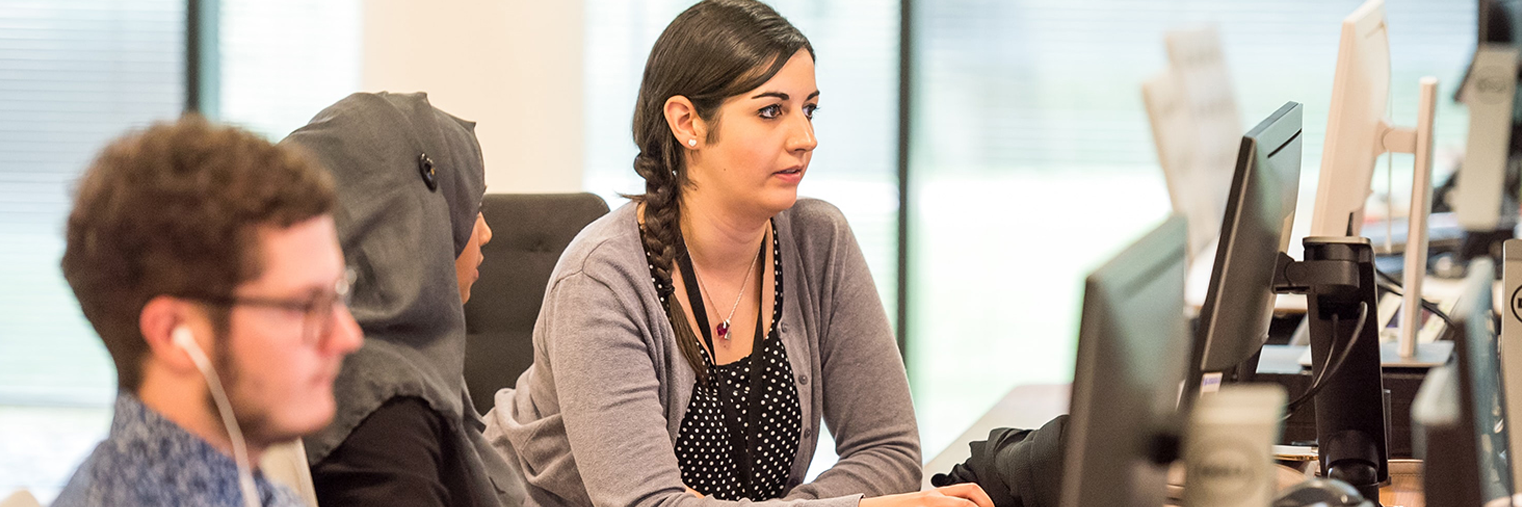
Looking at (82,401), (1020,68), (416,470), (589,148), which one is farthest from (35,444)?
(416,470)

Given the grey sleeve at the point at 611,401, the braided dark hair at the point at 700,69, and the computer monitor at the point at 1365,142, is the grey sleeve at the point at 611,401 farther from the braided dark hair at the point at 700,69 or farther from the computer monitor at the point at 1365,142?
the computer monitor at the point at 1365,142

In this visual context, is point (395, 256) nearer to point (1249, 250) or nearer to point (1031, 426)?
point (1249, 250)

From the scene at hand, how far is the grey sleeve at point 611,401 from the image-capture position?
1528 millimetres

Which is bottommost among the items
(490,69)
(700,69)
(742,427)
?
(742,427)

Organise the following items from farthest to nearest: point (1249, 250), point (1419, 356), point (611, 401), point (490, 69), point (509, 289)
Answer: point (490, 69) < point (509, 289) < point (1419, 356) < point (611, 401) < point (1249, 250)

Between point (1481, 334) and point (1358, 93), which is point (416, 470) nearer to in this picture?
point (1481, 334)

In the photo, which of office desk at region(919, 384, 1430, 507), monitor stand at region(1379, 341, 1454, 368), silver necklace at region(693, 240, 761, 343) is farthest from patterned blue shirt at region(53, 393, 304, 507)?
monitor stand at region(1379, 341, 1454, 368)

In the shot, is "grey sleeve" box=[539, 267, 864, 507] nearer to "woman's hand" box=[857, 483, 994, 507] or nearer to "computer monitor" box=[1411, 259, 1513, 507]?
"woman's hand" box=[857, 483, 994, 507]

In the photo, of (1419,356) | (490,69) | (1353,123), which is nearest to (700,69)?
(1353,123)

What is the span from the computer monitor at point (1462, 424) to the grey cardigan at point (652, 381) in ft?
2.12

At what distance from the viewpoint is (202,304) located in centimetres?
82

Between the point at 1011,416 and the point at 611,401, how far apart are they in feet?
3.02

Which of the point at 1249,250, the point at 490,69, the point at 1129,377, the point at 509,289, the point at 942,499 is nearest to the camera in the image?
the point at 1129,377

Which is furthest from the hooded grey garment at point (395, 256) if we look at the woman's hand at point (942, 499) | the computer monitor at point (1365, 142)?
the computer monitor at point (1365, 142)
